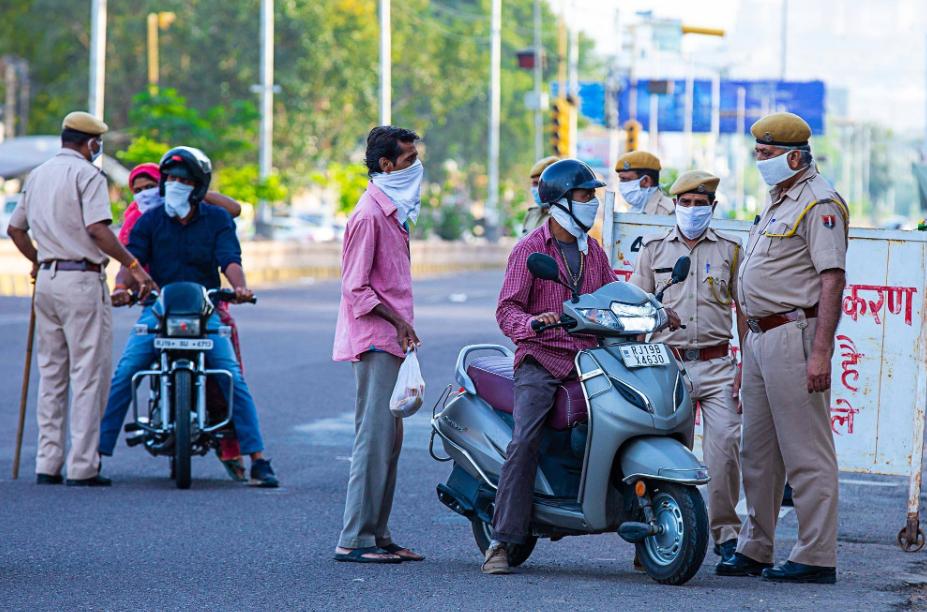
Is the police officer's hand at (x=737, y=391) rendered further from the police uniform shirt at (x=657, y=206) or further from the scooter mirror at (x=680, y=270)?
the police uniform shirt at (x=657, y=206)

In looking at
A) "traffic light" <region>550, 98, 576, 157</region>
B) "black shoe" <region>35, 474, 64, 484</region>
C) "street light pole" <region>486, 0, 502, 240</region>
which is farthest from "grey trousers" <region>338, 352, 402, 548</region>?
"street light pole" <region>486, 0, 502, 240</region>

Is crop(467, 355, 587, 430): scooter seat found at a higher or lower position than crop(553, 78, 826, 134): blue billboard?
lower

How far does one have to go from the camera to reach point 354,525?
294 inches

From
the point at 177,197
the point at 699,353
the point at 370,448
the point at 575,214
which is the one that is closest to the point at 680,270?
the point at 575,214

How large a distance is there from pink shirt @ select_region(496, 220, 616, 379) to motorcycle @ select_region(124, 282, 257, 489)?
2857 mm

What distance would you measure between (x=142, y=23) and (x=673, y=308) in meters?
59.1

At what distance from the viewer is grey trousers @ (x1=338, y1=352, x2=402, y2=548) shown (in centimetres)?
745

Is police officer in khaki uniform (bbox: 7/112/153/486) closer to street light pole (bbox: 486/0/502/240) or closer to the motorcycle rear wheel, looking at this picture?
the motorcycle rear wheel

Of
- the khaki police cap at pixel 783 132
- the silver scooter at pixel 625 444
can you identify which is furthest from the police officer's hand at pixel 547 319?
the khaki police cap at pixel 783 132

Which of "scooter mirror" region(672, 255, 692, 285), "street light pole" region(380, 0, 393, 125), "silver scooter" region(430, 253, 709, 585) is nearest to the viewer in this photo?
"silver scooter" region(430, 253, 709, 585)

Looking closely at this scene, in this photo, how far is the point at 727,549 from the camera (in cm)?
767

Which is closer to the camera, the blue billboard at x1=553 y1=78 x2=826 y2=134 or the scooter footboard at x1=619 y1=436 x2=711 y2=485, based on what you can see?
the scooter footboard at x1=619 y1=436 x2=711 y2=485

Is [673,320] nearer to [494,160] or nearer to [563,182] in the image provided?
[563,182]

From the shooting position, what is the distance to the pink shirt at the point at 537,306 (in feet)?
23.0
